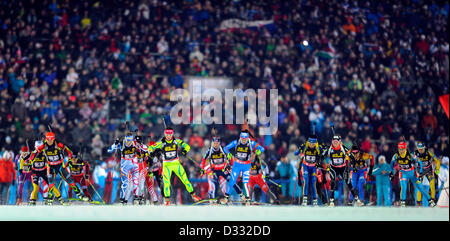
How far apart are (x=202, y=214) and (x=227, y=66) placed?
10.6 meters

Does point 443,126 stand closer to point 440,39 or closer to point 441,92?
point 441,92

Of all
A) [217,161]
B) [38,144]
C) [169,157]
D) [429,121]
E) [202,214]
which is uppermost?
[429,121]

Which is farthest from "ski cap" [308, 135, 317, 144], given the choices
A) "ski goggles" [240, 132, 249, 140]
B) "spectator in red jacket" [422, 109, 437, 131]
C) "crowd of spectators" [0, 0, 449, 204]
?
"spectator in red jacket" [422, 109, 437, 131]

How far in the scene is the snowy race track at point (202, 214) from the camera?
13.1 m

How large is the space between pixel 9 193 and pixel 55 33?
738 cm

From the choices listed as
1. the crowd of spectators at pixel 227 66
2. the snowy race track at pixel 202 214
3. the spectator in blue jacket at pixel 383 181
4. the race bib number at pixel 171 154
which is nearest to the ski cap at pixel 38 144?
the snowy race track at pixel 202 214

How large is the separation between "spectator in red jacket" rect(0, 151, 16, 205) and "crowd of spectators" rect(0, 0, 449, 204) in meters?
0.80

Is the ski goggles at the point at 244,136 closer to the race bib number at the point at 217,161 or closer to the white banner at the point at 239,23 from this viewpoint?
the race bib number at the point at 217,161

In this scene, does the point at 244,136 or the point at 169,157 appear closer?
the point at 169,157

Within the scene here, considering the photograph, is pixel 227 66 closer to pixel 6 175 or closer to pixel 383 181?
pixel 383 181

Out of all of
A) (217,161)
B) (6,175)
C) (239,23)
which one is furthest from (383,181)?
(6,175)

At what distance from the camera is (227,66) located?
23.1 m
